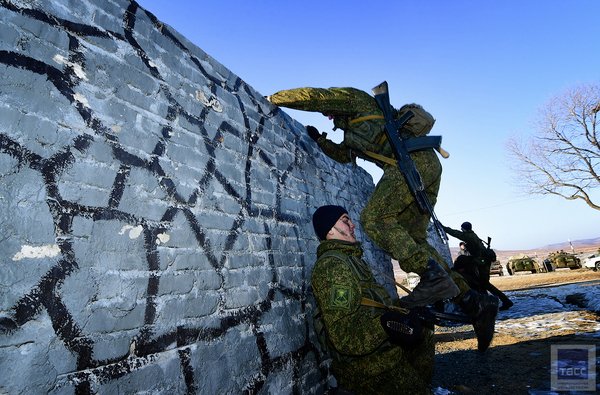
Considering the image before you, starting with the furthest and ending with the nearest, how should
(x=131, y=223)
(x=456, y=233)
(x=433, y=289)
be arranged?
(x=456, y=233) < (x=433, y=289) < (x=131, y=223)

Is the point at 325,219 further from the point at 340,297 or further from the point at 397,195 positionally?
the point at 340,297

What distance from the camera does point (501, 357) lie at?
9.86 feet

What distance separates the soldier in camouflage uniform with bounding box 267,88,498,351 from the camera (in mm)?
2139

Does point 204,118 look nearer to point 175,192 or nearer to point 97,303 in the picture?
point 175,192

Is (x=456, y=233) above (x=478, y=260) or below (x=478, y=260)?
above

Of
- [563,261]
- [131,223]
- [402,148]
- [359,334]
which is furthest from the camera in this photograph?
[563,261]

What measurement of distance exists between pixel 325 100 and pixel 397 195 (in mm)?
969

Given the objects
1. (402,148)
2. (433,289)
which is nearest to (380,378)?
(433,289)

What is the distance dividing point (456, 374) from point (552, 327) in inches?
83.1

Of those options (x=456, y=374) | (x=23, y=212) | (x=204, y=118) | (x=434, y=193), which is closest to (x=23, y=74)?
(x=23, y=212)

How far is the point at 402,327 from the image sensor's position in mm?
1639

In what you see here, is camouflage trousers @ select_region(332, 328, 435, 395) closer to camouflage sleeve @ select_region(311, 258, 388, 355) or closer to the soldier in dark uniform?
camouflage sleeve @ select_region(311, 258, 388, 355)

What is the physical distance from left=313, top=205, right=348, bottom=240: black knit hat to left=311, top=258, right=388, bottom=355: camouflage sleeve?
1.58 ft

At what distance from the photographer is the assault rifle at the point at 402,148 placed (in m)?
2.32
